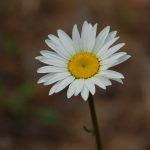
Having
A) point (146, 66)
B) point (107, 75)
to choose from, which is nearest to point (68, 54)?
point (107, 75)

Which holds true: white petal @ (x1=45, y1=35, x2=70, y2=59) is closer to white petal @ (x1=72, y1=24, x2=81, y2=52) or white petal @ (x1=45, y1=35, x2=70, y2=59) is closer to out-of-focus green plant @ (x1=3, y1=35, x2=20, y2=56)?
white petal @ (x1=72, y1=24, x2=81, y2=52)

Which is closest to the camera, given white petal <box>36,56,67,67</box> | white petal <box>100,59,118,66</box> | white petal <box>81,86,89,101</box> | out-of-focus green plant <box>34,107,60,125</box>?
white petal <box>81,86,89,101</box>

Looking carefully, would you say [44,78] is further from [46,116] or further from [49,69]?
[46,116]

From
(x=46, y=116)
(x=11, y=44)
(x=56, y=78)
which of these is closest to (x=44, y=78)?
(x=56, y=78)

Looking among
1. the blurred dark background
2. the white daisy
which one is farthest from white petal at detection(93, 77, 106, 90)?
the blurred dark background

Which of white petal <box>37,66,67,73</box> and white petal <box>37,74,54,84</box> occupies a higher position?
white petal <box>37,66,67,73</box>

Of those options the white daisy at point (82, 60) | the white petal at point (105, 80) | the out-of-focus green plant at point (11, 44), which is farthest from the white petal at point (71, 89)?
the out-of-focus green plant at point (11, 44)

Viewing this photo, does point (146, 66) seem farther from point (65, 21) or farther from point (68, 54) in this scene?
point (68, 54)
